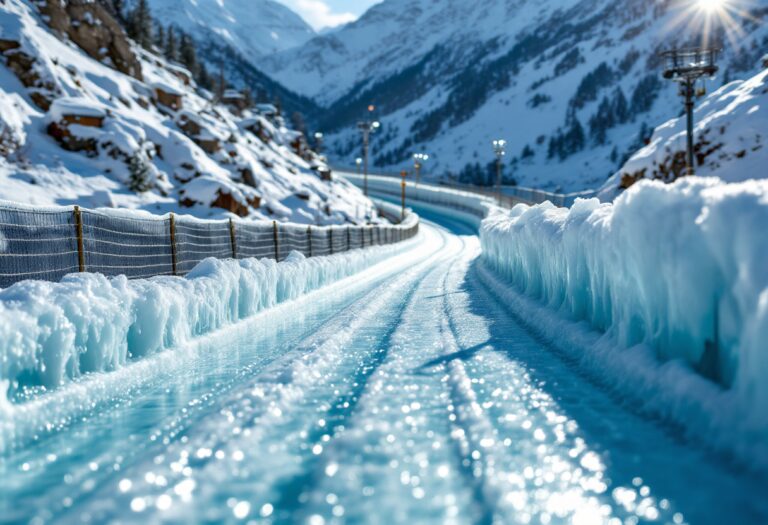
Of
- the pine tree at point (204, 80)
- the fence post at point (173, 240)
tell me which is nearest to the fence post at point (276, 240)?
the fence post at point (173, 240)

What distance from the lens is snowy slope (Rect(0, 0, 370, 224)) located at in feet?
105

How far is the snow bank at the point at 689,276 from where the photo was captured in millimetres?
3584

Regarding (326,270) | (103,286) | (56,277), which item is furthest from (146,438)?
(326,270)

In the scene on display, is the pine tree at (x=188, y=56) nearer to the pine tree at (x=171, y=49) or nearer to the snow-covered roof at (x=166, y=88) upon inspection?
the pine tree at (x=171, y=49)

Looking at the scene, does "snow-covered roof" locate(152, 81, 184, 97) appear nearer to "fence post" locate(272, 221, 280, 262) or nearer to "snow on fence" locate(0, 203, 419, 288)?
"fence post" locate(272, 221, 280, 262)

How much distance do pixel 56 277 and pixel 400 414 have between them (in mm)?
5751

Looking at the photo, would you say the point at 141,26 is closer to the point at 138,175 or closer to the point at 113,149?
the point at 113,149

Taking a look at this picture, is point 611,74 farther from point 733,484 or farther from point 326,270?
point 733,484

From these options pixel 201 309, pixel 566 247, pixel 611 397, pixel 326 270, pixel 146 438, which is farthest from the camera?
pixel 326 270

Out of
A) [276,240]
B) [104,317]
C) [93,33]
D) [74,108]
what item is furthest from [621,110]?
[104,317]

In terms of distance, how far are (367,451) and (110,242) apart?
7.04 m

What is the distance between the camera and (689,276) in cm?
449

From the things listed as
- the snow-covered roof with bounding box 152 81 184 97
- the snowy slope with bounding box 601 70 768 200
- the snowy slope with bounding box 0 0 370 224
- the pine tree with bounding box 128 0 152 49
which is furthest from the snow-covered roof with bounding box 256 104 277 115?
the snowy slope with bounding box 601 70 768 200

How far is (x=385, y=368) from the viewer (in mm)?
6125
